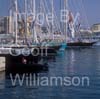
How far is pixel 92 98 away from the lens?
25906mm

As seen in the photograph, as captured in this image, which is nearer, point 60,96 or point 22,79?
point 60,96

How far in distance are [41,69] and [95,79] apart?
7.67 metres

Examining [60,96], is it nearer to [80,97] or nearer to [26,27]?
[80,97]

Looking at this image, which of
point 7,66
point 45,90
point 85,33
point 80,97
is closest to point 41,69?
point 7,66

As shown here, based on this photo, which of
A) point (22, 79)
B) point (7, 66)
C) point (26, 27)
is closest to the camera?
point (22, 79)

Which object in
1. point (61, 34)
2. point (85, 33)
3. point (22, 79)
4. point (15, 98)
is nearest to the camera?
point (15, 98)

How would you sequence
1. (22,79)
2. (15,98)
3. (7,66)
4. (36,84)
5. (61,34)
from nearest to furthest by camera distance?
(15,98), (36,84), (22,79), (7,66), (61,34)

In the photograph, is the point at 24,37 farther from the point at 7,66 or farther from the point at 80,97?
the point at 80,97

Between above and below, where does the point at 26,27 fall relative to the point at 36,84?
above

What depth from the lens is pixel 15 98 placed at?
25.6 metres

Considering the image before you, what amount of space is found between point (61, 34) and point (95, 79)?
75480mm

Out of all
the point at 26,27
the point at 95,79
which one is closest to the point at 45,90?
the point at 95,79

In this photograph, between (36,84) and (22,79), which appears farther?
(22,79)

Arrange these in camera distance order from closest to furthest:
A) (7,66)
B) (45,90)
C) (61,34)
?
1. (45,90)
2. (7,66)
3. (61,34)
